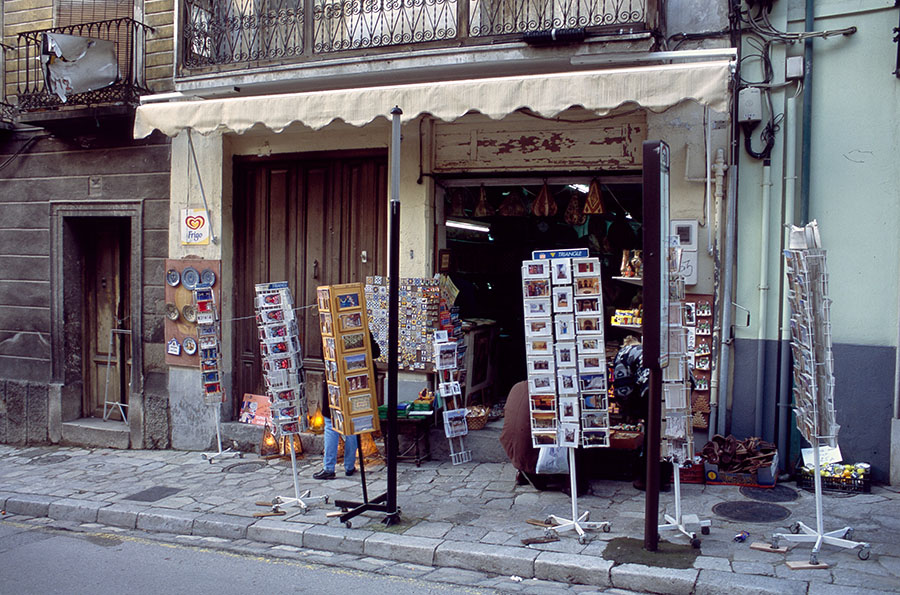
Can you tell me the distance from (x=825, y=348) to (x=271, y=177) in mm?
6965

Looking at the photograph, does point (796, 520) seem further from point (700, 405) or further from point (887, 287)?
point (887, 287)

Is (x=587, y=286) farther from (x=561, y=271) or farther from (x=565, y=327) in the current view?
(x=565, y=327)

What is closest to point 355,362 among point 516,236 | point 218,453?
point 218,453

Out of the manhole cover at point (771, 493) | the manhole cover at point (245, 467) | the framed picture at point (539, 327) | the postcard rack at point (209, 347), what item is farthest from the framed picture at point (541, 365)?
the postcard rack at point (209, 347)

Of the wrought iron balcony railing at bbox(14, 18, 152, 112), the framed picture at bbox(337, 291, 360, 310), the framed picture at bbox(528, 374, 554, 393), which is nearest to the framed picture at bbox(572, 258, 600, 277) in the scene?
the framed picture at bbox(528, 374, 554, 393)

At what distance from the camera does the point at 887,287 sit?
23.4 ft

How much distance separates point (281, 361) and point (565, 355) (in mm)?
2615

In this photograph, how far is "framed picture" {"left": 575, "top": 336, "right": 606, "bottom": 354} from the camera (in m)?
5.96

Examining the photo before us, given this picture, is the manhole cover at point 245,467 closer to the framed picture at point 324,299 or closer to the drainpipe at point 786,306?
the framed picture at point 324,299

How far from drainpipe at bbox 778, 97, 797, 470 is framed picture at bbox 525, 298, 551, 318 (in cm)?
287

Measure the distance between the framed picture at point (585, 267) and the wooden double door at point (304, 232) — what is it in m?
3.60

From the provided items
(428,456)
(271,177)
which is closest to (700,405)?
(428,456)

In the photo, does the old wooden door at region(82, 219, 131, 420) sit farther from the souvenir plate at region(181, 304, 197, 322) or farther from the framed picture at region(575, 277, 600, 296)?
the framed picture at region(575, 277, 600, 296)

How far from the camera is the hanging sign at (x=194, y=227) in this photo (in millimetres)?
A: 9664
